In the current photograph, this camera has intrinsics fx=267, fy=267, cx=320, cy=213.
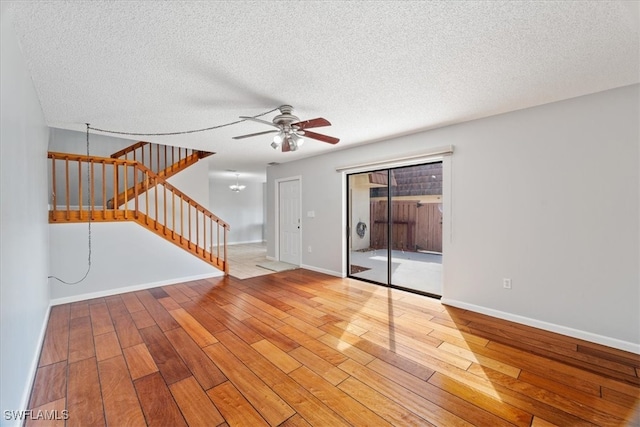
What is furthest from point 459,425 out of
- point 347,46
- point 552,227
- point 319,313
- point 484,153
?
point 484,153

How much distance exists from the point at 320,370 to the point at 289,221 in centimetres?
415

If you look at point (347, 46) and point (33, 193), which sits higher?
point (347, 46)

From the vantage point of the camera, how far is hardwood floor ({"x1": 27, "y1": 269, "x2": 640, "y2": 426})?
1.65m

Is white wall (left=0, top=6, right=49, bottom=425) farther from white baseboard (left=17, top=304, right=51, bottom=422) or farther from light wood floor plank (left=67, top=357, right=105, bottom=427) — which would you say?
light wood floor plank (left=67, top=357, right=105, bottom=427)

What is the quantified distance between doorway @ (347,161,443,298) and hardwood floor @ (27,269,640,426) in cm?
95

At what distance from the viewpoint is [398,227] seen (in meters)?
4.21

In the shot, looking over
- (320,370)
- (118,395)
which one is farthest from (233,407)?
(118,395)

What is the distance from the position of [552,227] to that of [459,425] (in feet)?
7.38

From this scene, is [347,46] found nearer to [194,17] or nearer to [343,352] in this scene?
[194,17]

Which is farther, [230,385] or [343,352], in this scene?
[343,352]

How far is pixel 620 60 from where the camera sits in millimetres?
1997

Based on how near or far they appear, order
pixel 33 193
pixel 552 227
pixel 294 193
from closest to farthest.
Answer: pixel 33 193, pixel 552 227, pixel 294 193

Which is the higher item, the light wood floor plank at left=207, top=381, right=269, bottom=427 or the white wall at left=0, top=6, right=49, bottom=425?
the white wall at left=0, top=6, right=49, bottom=425

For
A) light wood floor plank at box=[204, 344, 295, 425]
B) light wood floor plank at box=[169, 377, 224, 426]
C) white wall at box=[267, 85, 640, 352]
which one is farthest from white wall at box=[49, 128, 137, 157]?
white wall at box=[267, 85, 640, 352]
